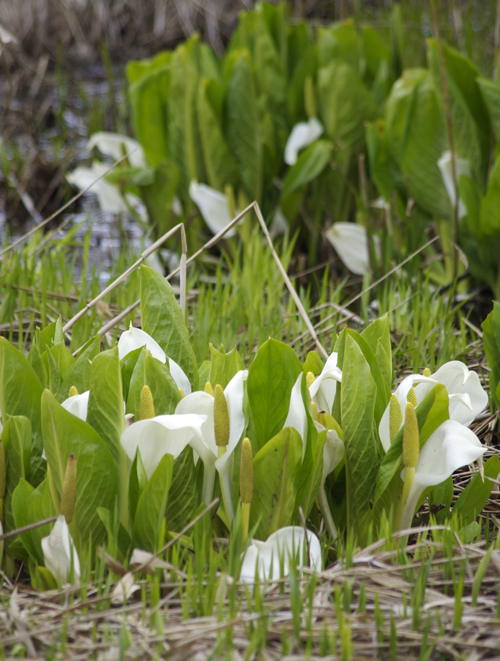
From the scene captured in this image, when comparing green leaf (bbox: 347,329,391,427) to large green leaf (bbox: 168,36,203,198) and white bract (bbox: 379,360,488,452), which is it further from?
large green leaf (bbox: 168,36,203,198)

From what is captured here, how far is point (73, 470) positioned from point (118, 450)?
0.10 m

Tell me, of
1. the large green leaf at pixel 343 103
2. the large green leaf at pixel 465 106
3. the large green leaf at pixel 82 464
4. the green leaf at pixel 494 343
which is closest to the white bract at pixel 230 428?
the large green leaf at pixel 82 464

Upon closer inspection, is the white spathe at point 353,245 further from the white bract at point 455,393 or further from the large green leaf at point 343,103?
the white bract at point 455,393

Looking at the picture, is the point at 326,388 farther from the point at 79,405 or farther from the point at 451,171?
the point at 451,171

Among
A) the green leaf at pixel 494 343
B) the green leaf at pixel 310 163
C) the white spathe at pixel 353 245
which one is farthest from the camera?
the green leaf at pixel 310 163

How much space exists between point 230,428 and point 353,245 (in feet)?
4.41

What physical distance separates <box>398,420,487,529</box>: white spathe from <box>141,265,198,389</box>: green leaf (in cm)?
32

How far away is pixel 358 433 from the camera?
0.83 m

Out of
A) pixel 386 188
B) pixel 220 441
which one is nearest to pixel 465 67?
pixel 386 188

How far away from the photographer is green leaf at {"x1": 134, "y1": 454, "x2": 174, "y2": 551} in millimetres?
719

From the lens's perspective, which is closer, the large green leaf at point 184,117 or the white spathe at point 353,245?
the white spathe at point 353,245

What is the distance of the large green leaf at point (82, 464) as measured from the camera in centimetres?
73

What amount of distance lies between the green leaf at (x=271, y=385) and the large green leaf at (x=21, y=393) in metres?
0.27

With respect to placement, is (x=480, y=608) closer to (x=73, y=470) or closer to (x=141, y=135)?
(x=73, y=470)
